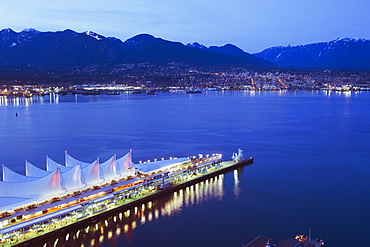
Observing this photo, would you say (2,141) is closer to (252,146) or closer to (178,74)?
(252,146)

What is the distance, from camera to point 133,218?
9.91m

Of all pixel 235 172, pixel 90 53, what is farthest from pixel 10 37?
pixel 235 172

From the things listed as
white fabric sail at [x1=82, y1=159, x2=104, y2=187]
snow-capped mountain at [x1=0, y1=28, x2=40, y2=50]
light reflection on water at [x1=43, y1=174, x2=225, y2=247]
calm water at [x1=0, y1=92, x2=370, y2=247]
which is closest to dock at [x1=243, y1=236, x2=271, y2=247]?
calm water at [x1=0, y1=92, x2=370, y2=247]

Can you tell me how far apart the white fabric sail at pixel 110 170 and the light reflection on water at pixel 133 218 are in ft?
3.90

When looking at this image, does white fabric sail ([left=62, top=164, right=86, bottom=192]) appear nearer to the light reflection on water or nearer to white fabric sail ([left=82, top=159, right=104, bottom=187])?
white fabric sail ([left=82, top=159, right=104, bottom=187])

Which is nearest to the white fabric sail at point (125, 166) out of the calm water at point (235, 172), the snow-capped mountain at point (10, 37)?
the calm water at point (235, 172)

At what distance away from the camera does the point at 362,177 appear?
1355cm

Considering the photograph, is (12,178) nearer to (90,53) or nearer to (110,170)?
(110,170)

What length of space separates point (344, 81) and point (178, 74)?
40972 millimetres

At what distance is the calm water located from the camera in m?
9.16

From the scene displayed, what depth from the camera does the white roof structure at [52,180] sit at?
911 centimetres

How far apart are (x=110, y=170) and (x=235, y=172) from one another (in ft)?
17.3

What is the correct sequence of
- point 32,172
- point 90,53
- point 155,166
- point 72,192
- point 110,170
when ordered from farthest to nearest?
point 90,53 → point 155,166 → point 110,170 → point 32,172 → point 72,192

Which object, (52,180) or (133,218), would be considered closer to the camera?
(52,180)
